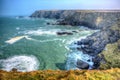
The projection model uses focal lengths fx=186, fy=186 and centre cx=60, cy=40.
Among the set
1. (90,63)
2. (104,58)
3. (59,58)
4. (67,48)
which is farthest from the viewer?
(67,48)

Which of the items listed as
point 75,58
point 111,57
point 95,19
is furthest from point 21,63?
point 95,19

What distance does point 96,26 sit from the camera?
36.2 meters

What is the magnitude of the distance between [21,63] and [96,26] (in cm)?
2324

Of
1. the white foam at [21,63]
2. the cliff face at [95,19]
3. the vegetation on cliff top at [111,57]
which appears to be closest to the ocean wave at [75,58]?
the vegetation on cliff top at [111,57]

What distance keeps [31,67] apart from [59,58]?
3228 millimetres

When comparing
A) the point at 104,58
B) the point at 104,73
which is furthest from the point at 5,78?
the point at 104,58

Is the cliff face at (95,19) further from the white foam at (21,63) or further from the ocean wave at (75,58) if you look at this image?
the white foam at (21,63)

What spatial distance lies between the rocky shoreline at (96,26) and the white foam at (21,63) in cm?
514

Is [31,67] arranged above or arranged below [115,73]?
below

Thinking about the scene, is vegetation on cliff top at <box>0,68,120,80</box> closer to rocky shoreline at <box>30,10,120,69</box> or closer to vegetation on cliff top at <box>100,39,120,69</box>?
vegetation on cliff top at <box>100,39,120,69</box>

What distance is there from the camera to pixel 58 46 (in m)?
21.7

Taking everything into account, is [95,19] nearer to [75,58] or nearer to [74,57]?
[74,57]

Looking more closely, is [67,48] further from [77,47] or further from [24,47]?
[24,47]

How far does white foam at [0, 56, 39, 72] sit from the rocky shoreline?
514 cm
